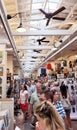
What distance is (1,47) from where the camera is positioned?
9.42 m

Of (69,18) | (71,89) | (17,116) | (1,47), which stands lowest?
(17,116)

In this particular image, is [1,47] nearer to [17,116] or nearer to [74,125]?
[17,116]

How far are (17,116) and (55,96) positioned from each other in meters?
5.36

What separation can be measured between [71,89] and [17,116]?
8.63 feet

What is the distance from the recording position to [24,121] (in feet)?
29.1

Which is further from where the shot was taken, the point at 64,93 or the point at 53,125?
the point at 64,93

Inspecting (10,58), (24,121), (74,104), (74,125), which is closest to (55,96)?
(74,125)

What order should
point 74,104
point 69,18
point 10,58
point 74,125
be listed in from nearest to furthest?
point 74,125, point 74,104, point 69,18, point 10,58

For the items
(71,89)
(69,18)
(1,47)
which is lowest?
(71,89)

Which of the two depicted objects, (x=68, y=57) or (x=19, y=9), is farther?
(x=68, y=57)

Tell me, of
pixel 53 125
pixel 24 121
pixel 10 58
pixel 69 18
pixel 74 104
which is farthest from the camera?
pixel 10 58

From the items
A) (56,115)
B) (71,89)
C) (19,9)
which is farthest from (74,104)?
(56,115)

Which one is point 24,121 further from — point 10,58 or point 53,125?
point 10,58

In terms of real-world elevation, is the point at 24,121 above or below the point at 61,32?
below
